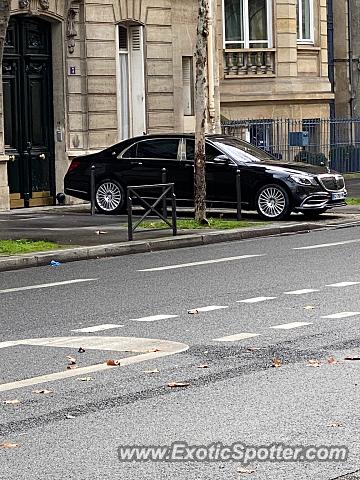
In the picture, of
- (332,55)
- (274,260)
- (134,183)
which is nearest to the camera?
(274,260)

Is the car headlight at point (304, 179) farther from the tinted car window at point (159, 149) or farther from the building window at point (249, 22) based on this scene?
the building window at point (249, 22)

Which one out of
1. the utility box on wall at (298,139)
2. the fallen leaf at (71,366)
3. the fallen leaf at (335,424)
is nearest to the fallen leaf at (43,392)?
the fallen leaf at (71,366)

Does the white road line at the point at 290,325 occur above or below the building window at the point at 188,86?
below

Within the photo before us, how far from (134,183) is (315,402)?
17045mm

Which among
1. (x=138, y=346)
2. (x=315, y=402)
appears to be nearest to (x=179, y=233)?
(x=138, y=346)

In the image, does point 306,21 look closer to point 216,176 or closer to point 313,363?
point 216,176

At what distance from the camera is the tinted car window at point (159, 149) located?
24922 mm

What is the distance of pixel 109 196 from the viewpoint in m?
25.4

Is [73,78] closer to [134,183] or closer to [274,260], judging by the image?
[134,183]

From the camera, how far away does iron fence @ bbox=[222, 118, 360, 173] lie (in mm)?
34594

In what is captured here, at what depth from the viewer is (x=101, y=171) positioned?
25406 mm

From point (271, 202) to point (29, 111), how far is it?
6.95 meters

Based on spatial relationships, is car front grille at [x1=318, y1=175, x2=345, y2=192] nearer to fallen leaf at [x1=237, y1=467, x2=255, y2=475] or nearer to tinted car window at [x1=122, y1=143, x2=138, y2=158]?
tinted car window at [x1=122, y1=143, x2=138, y2=158]

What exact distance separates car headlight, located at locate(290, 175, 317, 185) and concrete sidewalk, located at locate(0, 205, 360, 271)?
2.25 feet
